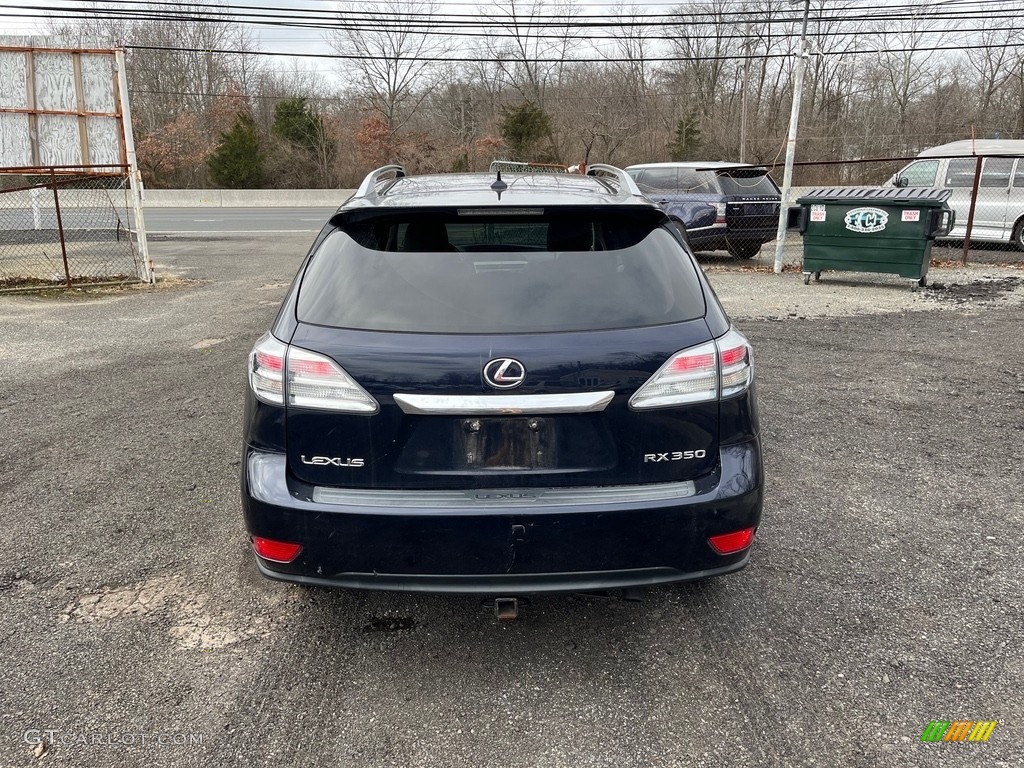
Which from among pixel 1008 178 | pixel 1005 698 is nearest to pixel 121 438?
pixel 1005 698

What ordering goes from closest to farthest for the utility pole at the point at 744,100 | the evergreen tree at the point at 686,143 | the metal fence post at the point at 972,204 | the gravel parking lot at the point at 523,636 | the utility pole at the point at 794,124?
the gravel parking lot at the point at 523,636 < the utility pole at the point at 794,124 < the metal fence post at the point at 972,204 < the utility pole at the point at 744,100 < the evergreen tree at the point at 686,143

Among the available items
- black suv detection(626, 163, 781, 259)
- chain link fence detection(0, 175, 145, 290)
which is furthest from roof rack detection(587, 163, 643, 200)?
chain link fence detection(0, 175, 145, 290)

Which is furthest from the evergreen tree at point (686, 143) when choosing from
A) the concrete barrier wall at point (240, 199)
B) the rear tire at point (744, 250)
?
the rear tire at point (744, 250)

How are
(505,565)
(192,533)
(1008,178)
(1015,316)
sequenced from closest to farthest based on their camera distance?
(505,565)
(192,533)
(1015,316)
(1008,178)

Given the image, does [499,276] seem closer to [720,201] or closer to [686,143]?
[720,201]

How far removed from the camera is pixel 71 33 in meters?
33.9

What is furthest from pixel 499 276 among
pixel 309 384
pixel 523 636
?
pixel 523 636

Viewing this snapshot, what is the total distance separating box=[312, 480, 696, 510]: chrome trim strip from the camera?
92.3 inches

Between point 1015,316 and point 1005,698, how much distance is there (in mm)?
7935

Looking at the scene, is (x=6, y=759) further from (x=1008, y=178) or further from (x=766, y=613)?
(x=1008, y=178)

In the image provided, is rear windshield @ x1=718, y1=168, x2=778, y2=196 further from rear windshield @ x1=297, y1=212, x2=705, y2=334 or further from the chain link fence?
rear windshield @ x1=297, y1=212, x2=705, y2=334

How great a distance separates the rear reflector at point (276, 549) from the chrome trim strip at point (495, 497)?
19 centimetres

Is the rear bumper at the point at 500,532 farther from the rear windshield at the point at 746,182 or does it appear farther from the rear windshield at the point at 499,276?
the rear windshield at the point at 746,182

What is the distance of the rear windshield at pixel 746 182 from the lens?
12.8 metres
